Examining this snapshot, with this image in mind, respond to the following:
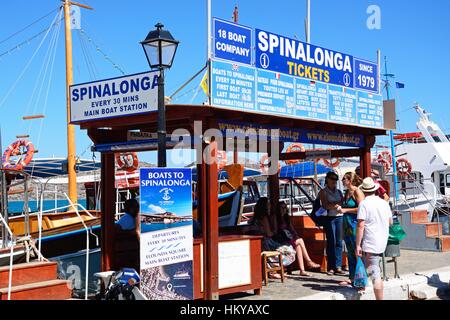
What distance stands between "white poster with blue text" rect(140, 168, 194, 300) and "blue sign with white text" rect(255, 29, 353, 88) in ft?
8.63

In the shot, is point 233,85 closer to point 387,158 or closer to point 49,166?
point 49,166

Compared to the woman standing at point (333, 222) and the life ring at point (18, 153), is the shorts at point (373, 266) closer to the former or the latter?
the woman standing at point (333, 222)

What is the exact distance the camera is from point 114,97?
8.61 m

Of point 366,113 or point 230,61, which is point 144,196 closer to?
point 230,61

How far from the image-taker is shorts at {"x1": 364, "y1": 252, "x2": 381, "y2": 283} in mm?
7984

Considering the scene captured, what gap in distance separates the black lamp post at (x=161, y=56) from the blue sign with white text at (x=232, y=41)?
713mm

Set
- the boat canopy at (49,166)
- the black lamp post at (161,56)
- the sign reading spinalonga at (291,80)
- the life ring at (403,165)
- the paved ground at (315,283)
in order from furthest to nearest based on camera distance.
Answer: the life ring at (403,165)
the boat canopy at (49,166)
the paved ground at (315,283)
the sign reading spinalonga at (291,80)
the black lamp post at (161,56)

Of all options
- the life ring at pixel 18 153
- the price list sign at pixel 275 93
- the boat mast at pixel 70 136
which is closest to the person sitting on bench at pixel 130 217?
the price list sign at pixel 275 93

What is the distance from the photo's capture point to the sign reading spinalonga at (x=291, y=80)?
27.8 ft

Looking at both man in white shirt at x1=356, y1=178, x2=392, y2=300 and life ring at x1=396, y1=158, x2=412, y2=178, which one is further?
life ring at x1=396, y1=158, x2=412, y2=178

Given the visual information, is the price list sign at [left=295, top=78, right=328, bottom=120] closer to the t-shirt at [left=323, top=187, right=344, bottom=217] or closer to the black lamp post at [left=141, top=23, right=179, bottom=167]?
the t-shirt at [left=323, top=187, right=344, bottom=217]

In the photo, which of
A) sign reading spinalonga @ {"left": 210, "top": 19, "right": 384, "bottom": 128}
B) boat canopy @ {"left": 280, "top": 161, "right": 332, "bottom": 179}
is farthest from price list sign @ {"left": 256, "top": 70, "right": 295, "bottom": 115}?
boat canopy @ {"left": 280, "top": 161, "right": 332, "bottom": 179}
